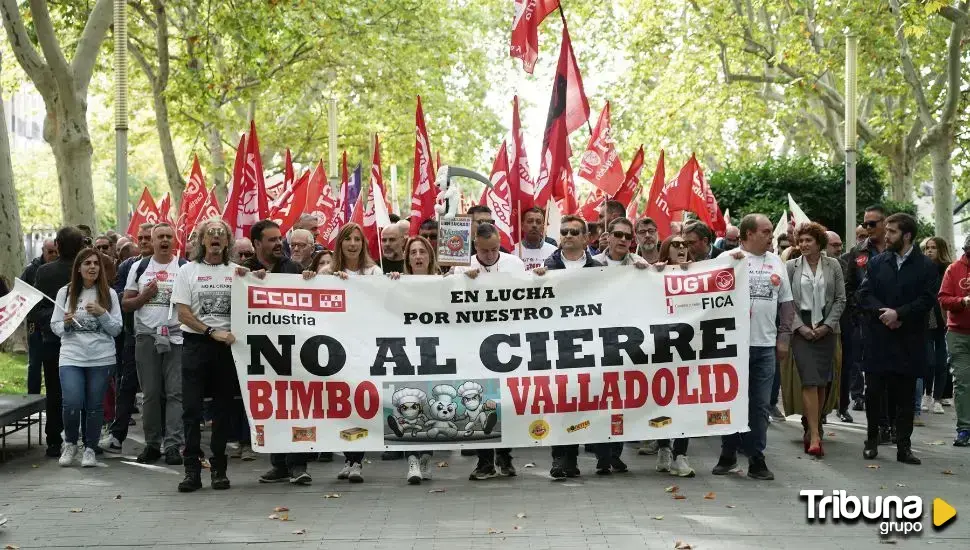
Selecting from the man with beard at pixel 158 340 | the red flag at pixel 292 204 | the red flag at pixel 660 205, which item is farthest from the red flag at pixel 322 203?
the man with beard at pixel 158 340

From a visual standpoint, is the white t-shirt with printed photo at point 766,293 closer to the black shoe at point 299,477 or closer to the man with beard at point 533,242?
the man with beard at point 533,242

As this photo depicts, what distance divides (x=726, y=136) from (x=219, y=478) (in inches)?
1297

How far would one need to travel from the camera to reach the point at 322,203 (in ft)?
59.2

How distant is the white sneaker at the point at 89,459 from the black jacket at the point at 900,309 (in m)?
6.27

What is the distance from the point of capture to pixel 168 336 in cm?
1097

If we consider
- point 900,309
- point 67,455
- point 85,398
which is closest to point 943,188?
point 900,309

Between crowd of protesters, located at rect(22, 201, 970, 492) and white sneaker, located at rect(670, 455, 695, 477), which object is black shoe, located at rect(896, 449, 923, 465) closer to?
crowd of protesters, located at rect(22, 201, 970, 492)

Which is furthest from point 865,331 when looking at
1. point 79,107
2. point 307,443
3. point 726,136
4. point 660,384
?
point 726,136

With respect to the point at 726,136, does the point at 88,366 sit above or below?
below

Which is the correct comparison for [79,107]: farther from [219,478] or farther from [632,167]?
[219,478]

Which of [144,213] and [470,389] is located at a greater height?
[144,213]

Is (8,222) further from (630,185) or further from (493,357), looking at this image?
(493,357)

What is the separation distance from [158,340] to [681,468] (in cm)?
428

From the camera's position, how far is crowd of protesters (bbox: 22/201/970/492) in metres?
9.80
